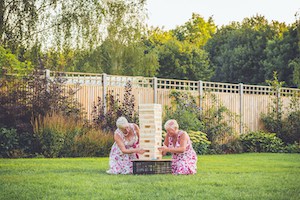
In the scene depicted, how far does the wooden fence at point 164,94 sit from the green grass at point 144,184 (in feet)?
22.8

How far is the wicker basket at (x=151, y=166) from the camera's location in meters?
9.66

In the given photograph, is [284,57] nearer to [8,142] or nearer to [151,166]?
[8,142]

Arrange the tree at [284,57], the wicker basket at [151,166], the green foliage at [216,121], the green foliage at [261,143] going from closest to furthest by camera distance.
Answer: the wicker basket at [151,166] < the green foliage at [216,121] < the green foliage at [261,143] < the tree at [284,57]

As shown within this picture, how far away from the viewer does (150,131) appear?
9938mm

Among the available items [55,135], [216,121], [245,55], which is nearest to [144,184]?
[55,135]

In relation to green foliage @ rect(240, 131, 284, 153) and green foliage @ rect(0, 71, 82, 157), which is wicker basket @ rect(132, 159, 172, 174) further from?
green foliage @ rect(240, 131, 284, 153)

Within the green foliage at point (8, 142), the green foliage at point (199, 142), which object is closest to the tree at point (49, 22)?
the green foliage at point (8, 142)

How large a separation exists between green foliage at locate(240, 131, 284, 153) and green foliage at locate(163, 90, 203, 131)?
6.53 ft

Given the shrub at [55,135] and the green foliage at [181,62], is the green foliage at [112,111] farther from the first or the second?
the green foliage at [181,62]

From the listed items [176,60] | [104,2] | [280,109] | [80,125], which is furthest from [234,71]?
[80,125]

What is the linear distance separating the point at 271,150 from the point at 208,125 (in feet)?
6.96

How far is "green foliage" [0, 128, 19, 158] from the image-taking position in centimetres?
1484

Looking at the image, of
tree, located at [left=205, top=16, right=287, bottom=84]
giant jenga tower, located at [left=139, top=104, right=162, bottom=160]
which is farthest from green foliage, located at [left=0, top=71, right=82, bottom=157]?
tree, located at [left=205, top=16, right=287, bottom=84]

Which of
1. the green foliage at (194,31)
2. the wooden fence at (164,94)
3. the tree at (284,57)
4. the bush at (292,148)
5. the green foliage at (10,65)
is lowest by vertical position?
the bush at (292,148)
